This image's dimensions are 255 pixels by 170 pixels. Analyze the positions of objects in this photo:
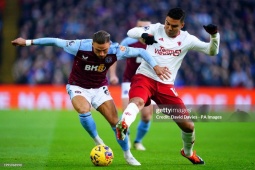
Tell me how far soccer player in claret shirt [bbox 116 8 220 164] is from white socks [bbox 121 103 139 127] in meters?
0.37

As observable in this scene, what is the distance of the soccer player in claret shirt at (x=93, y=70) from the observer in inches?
371

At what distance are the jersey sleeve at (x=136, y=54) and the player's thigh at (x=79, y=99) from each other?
0.87 meters

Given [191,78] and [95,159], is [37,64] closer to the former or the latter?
[191,78]

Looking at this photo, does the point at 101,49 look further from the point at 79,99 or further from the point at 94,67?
the point at 79,99

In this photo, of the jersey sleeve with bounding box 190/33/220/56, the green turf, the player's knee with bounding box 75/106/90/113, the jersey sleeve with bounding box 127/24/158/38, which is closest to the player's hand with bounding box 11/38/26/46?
the player's knee with bounding box 75/106/90/113

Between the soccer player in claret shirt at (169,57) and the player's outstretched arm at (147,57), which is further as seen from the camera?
the soccer player in claret shirt at (169,57)

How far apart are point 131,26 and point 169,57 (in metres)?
17.5

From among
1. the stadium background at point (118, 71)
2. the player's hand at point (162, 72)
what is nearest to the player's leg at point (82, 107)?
the player's hand at point (162, 72)

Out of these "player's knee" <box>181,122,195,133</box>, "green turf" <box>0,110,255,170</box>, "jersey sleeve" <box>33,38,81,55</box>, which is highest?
"jersey sleeve" <box>33,38,81,55</box>

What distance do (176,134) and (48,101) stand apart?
9178 millimetres

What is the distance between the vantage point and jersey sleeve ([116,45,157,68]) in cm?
935

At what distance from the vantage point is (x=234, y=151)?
40.8 ft

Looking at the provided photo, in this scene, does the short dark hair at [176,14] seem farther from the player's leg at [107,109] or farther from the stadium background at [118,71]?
the stadium background at [118,71]

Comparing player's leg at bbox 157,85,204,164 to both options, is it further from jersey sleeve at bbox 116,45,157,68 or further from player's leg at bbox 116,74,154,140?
jersey sleeve at bbox 116,45,157,68
